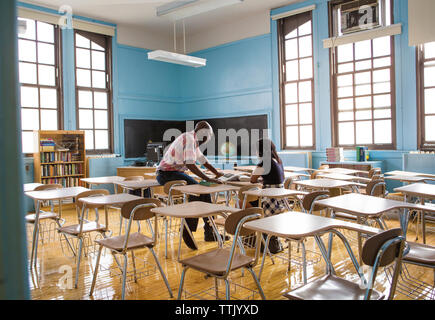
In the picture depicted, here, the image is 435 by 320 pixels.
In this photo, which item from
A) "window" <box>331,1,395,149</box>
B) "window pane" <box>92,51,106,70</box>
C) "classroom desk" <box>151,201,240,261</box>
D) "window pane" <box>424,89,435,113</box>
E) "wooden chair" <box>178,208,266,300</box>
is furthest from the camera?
"window pane" <box>92,51,106,70</box>

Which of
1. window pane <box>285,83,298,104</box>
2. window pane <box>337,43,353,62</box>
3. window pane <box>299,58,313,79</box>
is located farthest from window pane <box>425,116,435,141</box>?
window pane <box>285,83,298,104</box>

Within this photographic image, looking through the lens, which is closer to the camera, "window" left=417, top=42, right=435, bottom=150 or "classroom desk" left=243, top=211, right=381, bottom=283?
"classroom desk" left=243, top=211, right=381, bottom=283

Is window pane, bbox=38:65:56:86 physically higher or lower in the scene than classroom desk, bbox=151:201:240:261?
higher

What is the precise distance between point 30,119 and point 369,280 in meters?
7.73

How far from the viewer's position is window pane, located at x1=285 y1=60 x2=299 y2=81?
322 inches

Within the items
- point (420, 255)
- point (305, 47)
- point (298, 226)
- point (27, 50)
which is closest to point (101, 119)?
point (27, 50)

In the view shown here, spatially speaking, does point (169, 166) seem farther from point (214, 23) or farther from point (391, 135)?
point (214, 23)

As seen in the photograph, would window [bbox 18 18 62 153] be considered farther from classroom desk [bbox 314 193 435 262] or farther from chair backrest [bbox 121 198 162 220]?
classroom desk [bbox 314 193 435 262]

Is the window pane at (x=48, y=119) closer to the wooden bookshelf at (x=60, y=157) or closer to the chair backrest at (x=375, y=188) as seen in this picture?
the wooden bookshelf at (x=60, y=157)

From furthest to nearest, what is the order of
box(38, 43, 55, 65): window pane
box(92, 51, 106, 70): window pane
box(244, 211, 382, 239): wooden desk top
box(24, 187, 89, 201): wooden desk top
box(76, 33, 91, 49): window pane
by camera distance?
box(92, 51, 106, 70): window pane, box(76, 33, 91, 49): window pane, box(38, 43, 55, 65): window pane, box(24, 187, 89, 201): wooden desk top, box(244, 211, 382, 239): wooden desk top

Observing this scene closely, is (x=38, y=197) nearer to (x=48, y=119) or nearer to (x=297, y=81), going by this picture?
(x=48, y=119)

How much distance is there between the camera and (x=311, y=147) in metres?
7.98

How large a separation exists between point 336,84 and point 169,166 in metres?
4.58
